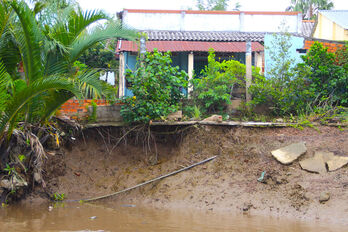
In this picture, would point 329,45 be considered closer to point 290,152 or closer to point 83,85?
point 290,152

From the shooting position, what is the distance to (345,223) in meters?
6.23

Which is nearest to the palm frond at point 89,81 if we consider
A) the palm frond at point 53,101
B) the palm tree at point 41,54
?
the palm tree at point 41,54

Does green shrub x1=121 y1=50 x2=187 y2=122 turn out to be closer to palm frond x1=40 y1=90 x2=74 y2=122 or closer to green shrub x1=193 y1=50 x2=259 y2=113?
green shrub x1=193 y1=50 x2=259 y2=113

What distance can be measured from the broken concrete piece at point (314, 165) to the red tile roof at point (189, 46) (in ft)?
16.9

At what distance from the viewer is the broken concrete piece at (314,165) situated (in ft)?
24.6

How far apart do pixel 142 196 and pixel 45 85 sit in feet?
10.0

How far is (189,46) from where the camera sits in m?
12.7

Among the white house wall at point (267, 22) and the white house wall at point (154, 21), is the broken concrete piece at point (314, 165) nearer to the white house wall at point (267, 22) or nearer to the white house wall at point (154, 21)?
the white house wall at point (267, 22)

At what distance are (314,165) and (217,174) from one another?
1917 mm

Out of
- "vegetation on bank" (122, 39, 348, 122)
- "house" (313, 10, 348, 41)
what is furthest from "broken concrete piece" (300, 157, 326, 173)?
"house" (313, 10, 348, 41)

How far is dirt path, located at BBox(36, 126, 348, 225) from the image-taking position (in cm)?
709

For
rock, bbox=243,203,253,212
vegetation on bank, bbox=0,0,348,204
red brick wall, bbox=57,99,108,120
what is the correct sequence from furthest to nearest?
red brick wall, bbox=57,99,108,120 < rock, bbox=243,203,253,212 < vegetation on bank, bbox=0,0,348,204

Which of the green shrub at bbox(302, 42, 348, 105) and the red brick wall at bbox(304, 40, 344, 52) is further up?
the red brick wall at bbox(304, 40, 344, 52)

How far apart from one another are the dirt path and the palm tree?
1520 mm
